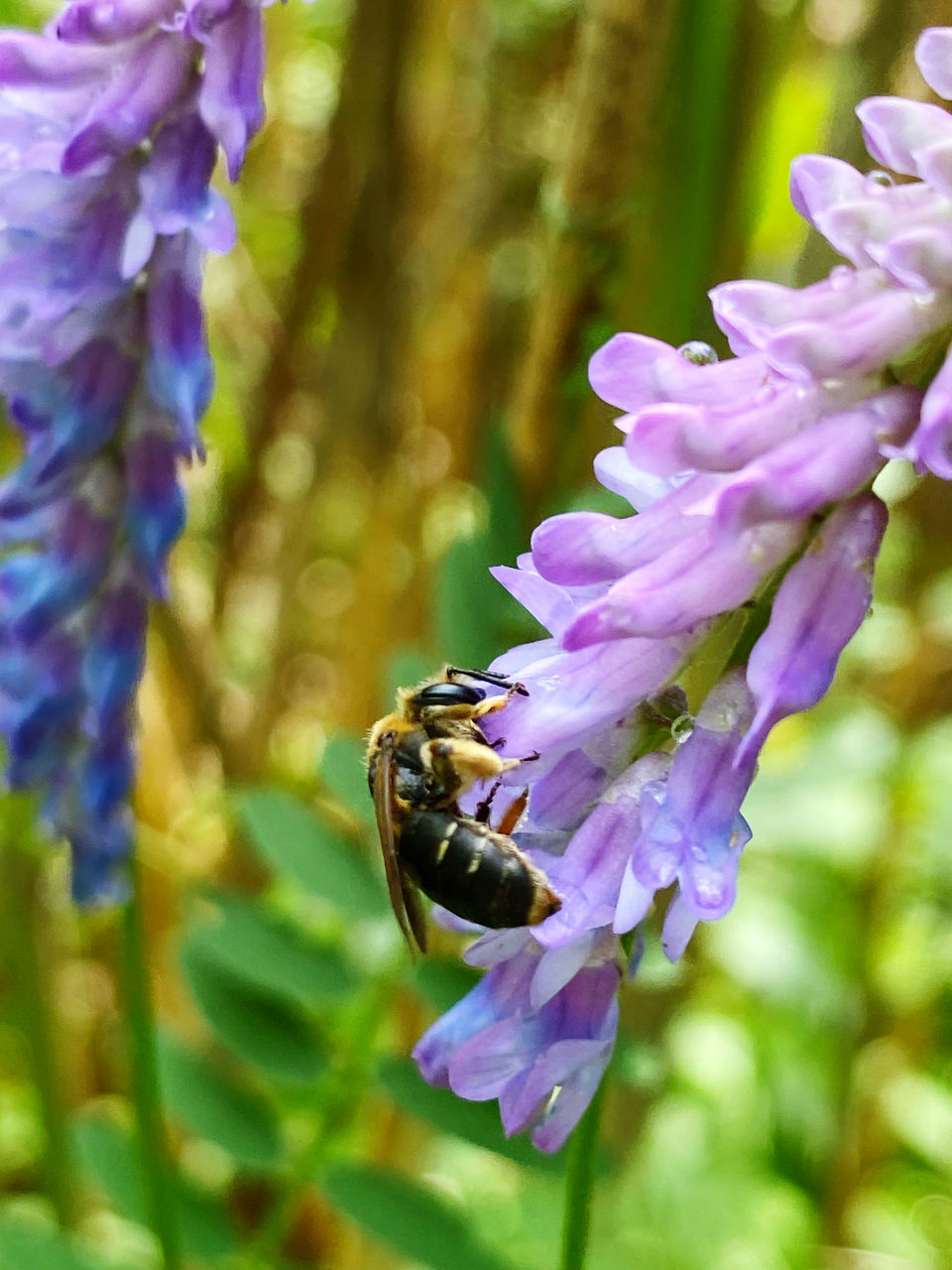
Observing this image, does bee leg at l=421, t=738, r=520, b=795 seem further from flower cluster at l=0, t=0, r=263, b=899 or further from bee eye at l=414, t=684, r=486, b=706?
flower cluster at l=0, t=0, r=263, b=899

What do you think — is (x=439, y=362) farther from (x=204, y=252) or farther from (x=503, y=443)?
(x=204, y=252)

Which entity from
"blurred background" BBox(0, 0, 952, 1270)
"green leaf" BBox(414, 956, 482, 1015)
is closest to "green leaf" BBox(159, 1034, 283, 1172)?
"blurred background" BBox(0, 0, 952, 1270)

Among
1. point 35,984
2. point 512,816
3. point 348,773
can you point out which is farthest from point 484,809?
point 35,984

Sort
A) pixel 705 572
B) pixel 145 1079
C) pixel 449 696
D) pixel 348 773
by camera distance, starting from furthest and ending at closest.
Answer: pixel 348 773 < pixel 145 1079 < pixel 449 696 < pixel 705 572

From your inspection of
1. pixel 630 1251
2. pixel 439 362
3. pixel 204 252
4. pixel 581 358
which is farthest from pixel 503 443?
pixel 630 1251

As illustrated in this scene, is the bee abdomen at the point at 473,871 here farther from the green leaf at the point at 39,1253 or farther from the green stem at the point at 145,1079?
Result: the green leaf at the point at 39,1253

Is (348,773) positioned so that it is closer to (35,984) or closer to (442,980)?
(442,980)

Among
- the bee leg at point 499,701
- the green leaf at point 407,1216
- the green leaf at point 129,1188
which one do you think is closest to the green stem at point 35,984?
the green leaf at point 129,1188
